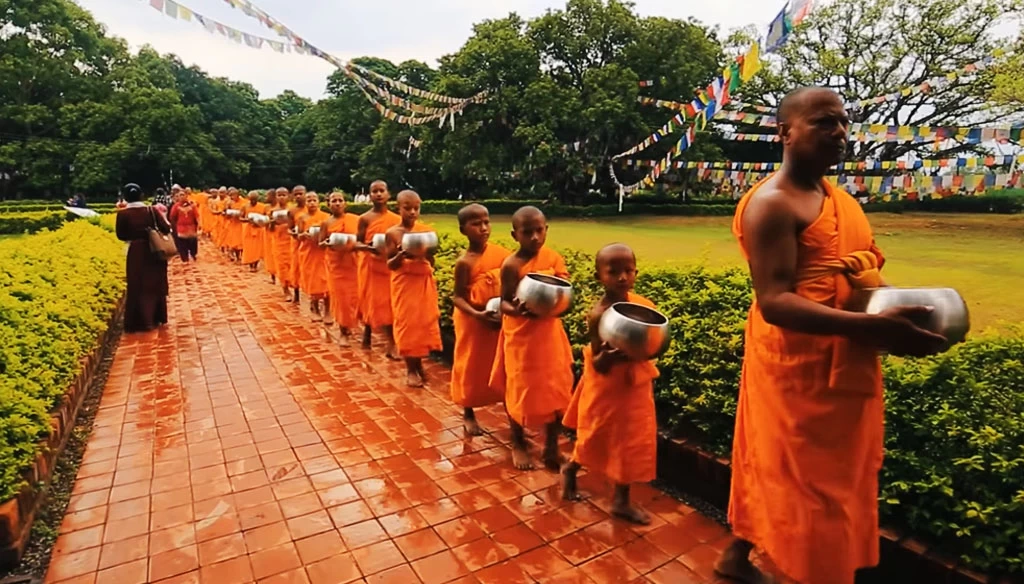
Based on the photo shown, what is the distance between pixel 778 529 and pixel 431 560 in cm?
154

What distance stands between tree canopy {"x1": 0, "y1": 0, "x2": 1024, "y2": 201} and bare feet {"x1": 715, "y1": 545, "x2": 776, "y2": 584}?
753 inches

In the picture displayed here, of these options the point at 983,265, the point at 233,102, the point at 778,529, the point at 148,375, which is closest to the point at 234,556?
the point at 778,529

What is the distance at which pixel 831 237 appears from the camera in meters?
1.97

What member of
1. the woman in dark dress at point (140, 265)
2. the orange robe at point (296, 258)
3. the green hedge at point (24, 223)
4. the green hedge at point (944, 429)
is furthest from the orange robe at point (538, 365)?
the green hedge at point (24, 223)

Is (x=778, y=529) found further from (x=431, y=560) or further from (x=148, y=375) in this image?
(x=148, y=375)

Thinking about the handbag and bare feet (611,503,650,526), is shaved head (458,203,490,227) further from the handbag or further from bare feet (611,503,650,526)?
the handbag

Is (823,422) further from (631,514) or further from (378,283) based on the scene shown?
(378,283)

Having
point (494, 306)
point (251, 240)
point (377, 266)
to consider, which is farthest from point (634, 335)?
point (251, 240)

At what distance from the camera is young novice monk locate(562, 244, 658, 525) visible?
3047 millimetres

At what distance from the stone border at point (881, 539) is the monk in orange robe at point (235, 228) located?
38.1 ft

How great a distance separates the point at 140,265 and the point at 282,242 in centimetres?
234

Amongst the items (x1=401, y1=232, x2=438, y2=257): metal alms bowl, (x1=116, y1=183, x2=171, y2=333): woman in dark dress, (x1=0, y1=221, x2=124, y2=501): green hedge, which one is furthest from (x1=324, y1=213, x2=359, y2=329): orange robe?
(x1=116, y1=183, x2=171, y2=333): woman in dark dress

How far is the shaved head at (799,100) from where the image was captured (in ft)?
6.39

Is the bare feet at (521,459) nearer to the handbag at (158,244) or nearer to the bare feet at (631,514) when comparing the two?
the bare feet at (631,514)
